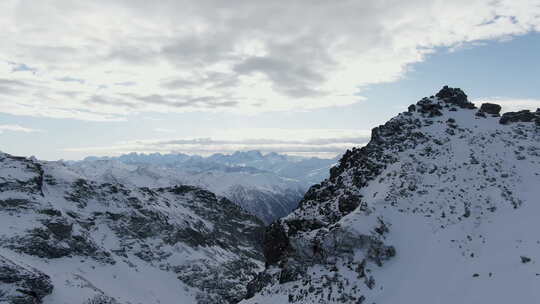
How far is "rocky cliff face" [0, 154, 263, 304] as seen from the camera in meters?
74.6

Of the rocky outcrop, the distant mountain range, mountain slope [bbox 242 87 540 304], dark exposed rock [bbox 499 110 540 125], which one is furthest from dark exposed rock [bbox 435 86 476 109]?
the rocky outcrop

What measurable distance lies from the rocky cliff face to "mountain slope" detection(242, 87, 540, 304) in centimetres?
3957

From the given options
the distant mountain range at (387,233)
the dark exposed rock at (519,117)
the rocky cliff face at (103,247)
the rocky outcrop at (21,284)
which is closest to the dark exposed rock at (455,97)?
the distant mountain range at (387,233)

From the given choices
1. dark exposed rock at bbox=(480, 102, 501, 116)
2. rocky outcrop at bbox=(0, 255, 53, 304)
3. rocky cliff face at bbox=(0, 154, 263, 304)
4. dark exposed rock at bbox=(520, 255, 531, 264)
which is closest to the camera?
dark exposed rock at bbox=(520, 255, 531, 264)

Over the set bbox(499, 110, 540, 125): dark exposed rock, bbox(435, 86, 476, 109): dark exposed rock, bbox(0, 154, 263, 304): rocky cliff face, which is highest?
bbox(435, 86, 476, 109): dark exposed rock

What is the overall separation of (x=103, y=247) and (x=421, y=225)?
85180mm

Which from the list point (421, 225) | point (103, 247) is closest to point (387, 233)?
point (421, 225)

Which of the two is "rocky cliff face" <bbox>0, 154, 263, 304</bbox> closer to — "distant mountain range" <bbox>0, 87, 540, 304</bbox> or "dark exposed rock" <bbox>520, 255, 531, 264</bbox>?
"distant mountain range" <bbox>0, 87, 540, 304</bbox>

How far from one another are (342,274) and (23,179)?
297ft

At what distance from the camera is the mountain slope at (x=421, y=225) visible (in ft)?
110

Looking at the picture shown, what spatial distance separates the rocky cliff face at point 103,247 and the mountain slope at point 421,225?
39.6 meters

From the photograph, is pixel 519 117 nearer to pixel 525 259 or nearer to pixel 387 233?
pixel 387 233

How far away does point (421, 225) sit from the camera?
4116 cm

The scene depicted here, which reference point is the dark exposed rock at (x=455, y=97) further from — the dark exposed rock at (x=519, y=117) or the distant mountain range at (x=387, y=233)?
the dark exposed rock at (x=519, y=117)
